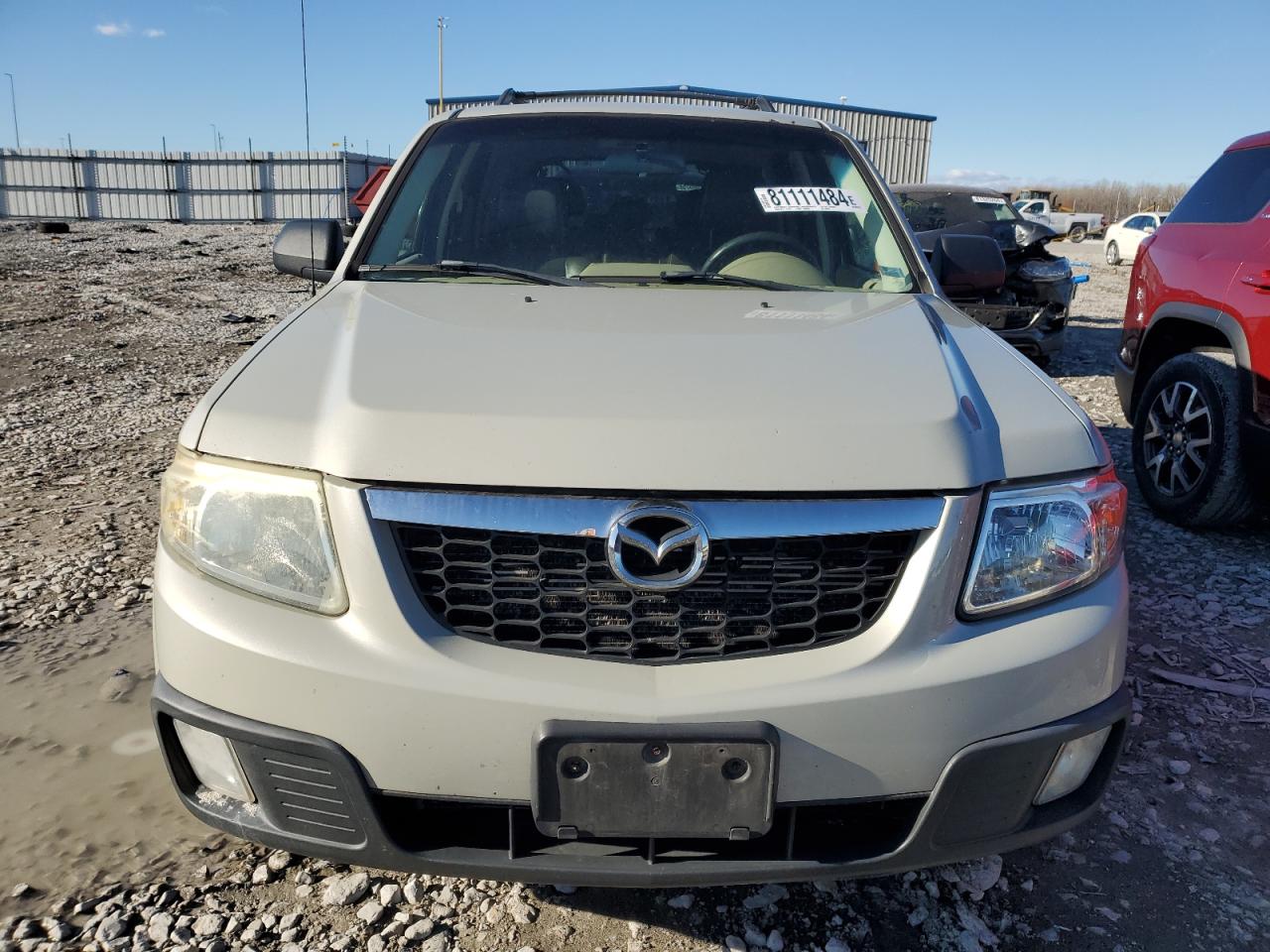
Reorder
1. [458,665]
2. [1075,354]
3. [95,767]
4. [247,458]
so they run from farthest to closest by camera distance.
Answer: [1075,354] → [95,767] → [247,458] → [458,665]

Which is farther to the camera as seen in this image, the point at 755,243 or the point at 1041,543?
the point at 755,243

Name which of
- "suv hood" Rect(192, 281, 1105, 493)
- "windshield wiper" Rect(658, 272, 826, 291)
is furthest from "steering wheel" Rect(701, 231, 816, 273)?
"suv hood" Rect(192, 281, 1105, 493)

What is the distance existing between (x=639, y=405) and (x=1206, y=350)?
12.0 ft

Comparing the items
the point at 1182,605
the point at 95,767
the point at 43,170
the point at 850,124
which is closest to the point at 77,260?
the point at 95,767

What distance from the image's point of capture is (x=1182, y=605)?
11.5 ft

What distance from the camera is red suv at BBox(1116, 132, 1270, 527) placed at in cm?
377

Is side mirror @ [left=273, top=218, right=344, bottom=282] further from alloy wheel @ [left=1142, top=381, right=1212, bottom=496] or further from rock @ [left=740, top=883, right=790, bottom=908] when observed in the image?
alloy wheel @ [left=1142, top=381, right=1212, bottom=496]

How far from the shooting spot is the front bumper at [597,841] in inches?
58.2

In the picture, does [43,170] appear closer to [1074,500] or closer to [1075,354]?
[1075,354]

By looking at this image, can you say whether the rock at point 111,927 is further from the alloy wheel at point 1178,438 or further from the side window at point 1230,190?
the side window at point 1230,190

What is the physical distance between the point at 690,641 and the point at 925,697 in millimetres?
379

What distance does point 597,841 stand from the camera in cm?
151

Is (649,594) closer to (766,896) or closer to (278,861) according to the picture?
(766,896)

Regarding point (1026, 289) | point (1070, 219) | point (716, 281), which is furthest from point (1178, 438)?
point (1070, 219)
